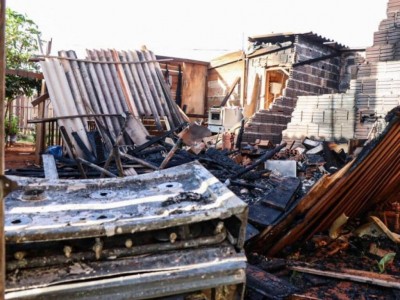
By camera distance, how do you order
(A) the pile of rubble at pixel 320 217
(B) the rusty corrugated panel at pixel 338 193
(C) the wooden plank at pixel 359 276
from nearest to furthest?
A: (C) the wooden plank at pixel 359 276
(A) the pile of rubble at pixel 320 217
(B) the rusty corrugated panel at pixel 338 193

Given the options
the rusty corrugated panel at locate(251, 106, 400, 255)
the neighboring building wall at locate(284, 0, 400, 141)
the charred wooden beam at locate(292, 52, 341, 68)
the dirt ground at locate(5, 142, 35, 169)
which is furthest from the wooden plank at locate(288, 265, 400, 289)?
the charred wooden beam at locate(292, 52, 341, 68)

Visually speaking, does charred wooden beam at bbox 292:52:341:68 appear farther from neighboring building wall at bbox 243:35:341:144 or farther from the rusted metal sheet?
the rusted metal sheet

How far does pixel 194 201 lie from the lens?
229cm

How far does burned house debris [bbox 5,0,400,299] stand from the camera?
1817 millimetres

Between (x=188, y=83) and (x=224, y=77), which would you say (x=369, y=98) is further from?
(x=188, y=83)

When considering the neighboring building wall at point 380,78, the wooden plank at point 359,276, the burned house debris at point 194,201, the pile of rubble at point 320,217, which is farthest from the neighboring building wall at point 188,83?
the wooden plank at point 359,276

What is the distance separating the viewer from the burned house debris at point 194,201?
5.96 ft

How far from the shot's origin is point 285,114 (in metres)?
11.4

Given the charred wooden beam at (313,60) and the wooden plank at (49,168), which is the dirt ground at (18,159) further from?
the charred wooden beam at (313,60)

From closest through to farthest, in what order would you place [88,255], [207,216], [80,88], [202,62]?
[88,255] < [207,216] < [80,88] < [202,62]

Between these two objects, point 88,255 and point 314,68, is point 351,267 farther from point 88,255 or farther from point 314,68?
point 314,68

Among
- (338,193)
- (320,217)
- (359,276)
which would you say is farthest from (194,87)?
(359,276)

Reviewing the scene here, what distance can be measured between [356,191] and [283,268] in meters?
1.28

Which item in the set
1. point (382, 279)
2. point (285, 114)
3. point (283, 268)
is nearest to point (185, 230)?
point (283, 268)
